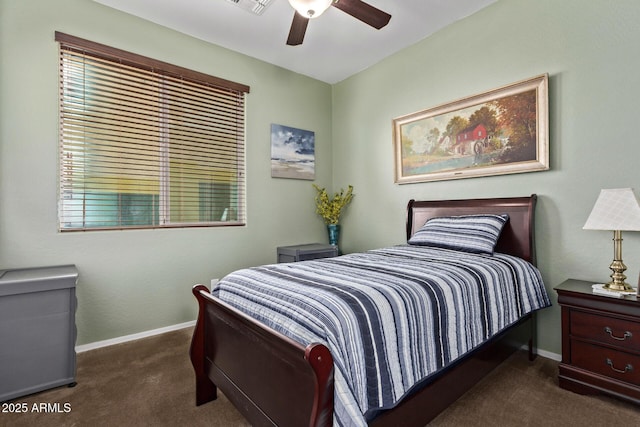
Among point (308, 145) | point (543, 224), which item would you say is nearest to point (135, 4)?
point (308, 145)

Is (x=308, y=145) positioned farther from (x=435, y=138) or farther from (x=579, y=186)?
(x=579, y=186)

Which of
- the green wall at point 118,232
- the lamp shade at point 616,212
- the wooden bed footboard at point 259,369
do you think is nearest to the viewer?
the wooden bed footboard at point 259,369

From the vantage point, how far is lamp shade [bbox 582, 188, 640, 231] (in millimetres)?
1799

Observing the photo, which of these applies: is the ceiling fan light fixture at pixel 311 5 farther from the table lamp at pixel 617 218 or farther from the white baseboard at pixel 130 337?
the white baseboard at pixel 130 337

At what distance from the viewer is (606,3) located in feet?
7.04

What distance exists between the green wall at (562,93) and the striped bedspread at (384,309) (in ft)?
1.56

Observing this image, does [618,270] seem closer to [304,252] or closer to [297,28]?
[304,252]

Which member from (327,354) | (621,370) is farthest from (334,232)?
(327,354)

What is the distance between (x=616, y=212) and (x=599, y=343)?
75 centimetres

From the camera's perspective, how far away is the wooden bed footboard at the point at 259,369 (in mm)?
1028

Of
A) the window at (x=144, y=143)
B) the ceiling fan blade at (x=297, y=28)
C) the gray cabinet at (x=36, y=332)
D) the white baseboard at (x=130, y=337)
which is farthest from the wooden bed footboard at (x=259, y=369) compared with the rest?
the ceiling fan blade at (x=297, y=28)

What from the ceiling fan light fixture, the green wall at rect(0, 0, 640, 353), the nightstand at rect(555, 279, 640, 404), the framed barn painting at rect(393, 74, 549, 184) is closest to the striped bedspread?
the nightstand at rect(555, 279, 640, 404)

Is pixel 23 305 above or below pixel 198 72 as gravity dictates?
below

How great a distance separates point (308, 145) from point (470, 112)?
186 cm
